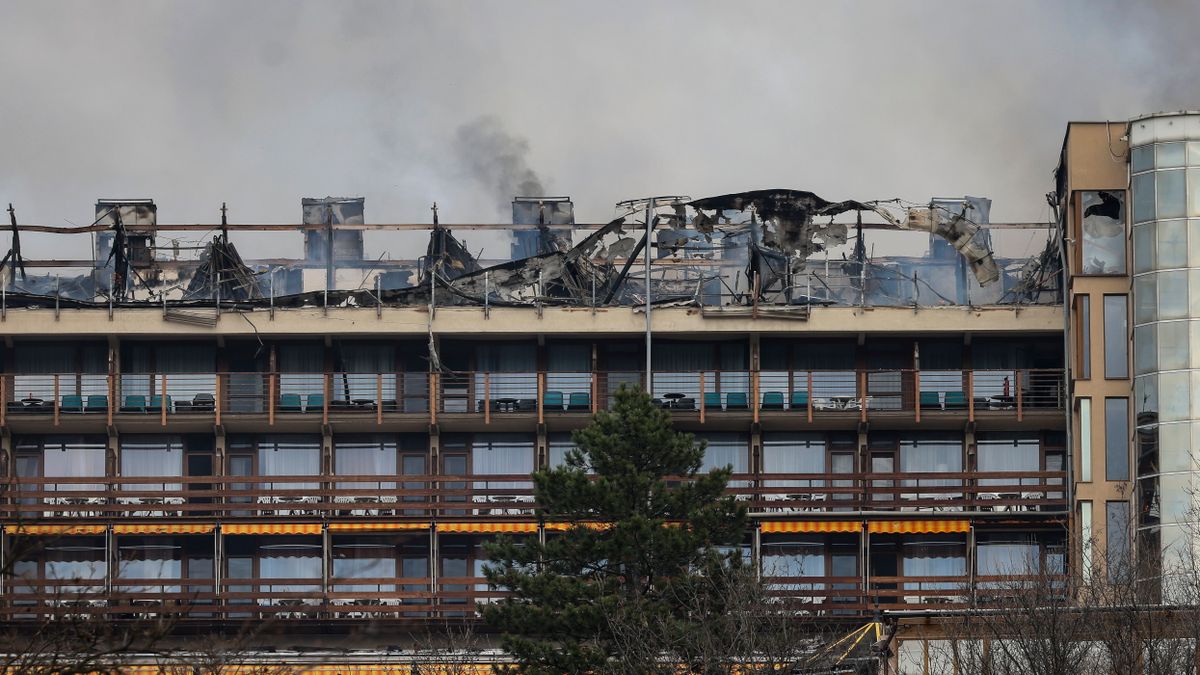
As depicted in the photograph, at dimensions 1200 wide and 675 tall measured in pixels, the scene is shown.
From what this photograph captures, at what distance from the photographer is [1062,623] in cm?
5406

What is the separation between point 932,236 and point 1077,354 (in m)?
13.4

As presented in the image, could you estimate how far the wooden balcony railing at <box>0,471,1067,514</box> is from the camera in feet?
228

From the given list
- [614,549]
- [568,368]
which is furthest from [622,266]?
[614,549]

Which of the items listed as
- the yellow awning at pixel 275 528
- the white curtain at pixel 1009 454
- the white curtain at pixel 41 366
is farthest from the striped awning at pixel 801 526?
the white curtain at pixel 41 366

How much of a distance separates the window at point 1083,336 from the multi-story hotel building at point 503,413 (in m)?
1.00

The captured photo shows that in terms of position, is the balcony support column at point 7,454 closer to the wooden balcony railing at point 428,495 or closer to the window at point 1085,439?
the wooden balcony railing at point 428,495

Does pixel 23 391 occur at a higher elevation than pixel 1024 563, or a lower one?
higher

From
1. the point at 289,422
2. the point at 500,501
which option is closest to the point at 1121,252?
the point at 500,501

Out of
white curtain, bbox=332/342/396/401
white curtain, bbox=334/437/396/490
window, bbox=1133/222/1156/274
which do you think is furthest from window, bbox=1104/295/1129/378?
white curtain, bbox=334/437/396/490

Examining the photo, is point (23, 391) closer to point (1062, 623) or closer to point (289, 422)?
point (289, 422)

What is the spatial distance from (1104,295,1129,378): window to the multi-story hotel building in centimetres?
184

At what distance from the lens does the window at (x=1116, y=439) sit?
2608 inches

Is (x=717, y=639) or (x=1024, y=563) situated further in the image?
(x=1024, y=563)

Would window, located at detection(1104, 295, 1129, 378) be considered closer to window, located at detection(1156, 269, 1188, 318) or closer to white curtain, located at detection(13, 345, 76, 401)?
window, located at detection(1156, 269, 1188, 318)
